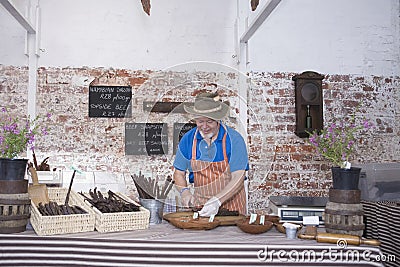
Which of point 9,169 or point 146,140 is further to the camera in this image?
point 146,140

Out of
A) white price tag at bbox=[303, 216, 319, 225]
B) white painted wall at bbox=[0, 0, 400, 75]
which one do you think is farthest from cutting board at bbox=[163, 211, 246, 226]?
white painted wall at bbox=[0, 0, 400, 75]

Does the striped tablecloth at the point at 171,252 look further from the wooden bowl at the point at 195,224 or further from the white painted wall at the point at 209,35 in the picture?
the white painted wall at the point at 209,35

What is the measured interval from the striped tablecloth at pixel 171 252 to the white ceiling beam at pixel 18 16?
230cm

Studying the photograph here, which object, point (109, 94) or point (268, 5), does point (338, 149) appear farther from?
point (109, 94)

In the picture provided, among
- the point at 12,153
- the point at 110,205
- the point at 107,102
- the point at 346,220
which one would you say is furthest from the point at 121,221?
the point at 107,102

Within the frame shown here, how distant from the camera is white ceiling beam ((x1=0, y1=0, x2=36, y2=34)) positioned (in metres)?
3.43

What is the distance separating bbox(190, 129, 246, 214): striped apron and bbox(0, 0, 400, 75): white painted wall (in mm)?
1632

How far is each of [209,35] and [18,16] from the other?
1.92 meters

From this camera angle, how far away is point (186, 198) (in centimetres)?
273

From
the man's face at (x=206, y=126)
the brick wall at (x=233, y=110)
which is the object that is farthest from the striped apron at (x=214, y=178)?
the brick wall at (x=233, y=110)

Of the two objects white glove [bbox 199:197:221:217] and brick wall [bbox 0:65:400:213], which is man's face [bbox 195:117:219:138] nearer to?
white glove [bbox 199:197:221:217]

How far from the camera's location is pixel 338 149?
208cm

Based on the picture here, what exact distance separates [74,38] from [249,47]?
1876mm

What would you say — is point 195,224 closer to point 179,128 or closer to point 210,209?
point 210,209
